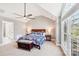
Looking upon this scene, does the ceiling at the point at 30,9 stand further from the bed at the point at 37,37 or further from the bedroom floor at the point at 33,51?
the bedroom floor at the point at 33,51

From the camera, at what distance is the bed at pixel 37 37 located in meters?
2.34

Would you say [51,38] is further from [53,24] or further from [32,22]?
[32,22]

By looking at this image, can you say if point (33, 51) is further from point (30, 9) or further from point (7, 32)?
point (30, 9)

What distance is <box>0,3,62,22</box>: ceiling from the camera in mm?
2311

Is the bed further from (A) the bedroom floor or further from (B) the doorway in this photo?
(B) the doorway

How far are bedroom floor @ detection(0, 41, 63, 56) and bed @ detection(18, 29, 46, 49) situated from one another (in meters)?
0.10

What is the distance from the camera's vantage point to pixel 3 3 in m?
2.30

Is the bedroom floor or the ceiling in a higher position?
the ceiling

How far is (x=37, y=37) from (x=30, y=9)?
69cm

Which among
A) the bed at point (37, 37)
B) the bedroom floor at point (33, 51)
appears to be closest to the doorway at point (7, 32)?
the bedroom floor at point (33, 51)

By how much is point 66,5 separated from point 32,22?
2.95 feet

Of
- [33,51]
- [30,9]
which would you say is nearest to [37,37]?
[33,51]

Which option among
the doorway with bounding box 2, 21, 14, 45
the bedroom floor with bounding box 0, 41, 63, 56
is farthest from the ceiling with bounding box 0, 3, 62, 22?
the bedroom floor with bounding box 0, 41, 63, 56

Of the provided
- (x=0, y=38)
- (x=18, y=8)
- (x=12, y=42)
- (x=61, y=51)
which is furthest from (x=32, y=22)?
(x=61, y=51)
